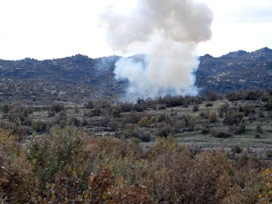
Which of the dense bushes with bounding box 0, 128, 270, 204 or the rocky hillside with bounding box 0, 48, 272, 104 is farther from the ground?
the rocky hillside with bounding box 0, 48, 272, 104

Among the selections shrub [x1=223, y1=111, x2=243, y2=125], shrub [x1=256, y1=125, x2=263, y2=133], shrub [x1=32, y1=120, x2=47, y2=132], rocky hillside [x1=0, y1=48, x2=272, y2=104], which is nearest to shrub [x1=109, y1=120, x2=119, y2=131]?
shrub [x1=32, y1=120, x2=47, y2=132]

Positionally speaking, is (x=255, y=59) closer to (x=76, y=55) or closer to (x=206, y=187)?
(x=76, y=55)

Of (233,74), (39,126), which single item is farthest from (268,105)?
(233,74)

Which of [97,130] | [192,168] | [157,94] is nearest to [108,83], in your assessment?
[157,94]

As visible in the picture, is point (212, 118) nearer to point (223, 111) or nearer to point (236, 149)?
point (223, 111)

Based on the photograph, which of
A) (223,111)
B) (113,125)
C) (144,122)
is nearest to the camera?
(113,125)

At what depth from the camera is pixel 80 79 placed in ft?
267

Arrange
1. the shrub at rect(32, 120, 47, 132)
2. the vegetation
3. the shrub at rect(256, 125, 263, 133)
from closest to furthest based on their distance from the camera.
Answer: the vegetation
the shrub at rect(256, 125, 263, 133)
the shrub at rect(32, 120, 47, 132)

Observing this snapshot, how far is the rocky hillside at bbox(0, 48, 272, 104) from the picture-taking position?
57963 millimetres

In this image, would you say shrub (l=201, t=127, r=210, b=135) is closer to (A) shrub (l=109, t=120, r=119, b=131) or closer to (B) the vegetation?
(B) the vegetation

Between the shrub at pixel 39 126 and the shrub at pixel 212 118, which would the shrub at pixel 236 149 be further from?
the shrub at pixel 39 126

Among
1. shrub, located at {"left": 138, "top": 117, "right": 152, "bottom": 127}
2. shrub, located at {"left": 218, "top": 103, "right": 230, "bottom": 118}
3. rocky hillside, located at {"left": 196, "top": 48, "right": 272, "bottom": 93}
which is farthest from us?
rocky hillside, located at {"left": 196, "top": 48, "right": 272, "bottom": 93}

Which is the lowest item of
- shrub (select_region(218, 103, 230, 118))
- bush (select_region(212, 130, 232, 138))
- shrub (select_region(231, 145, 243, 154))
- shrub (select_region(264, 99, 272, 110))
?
shrub (select_region(231, 145, 243, 154))

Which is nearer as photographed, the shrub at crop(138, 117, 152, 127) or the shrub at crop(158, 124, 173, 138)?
the shrub at crop(158, 124, 173, 138)
